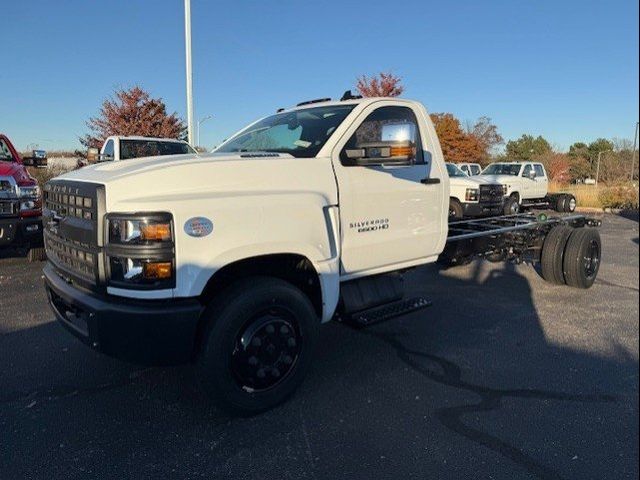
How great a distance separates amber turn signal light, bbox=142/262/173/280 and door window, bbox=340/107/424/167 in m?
1.57

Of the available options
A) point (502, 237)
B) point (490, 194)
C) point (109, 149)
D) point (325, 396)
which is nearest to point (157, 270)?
point (325, 396)

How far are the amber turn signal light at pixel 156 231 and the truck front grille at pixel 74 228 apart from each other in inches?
12.9

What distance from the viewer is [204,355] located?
2967mm

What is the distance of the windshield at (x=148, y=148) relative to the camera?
11320 mm

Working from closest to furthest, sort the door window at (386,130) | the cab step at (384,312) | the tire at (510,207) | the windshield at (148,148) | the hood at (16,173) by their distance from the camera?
the door window at (386,130)
the cab step at (384,312)
the hood at (16,173)
the windshield at (148,148)
the tire at (510,207)

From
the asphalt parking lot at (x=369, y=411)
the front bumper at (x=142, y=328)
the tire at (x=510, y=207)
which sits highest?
the tire at (x=510, y=207)

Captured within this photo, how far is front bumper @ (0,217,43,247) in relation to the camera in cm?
687

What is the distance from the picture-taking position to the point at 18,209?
7.09m

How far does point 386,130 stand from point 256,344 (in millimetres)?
1792

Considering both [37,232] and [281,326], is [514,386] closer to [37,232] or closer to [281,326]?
[281,326]

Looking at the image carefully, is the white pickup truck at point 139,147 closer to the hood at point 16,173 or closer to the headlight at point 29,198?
the hood at point 16,173

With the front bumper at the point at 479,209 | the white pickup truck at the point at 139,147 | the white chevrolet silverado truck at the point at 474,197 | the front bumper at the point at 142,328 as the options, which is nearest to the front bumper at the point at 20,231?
the white pickup truck at the point at 139,147

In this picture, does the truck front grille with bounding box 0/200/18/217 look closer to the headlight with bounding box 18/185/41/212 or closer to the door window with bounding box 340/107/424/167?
the headlight with bounding box 18/185/41/212

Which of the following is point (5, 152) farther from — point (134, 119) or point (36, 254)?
point (134, 119)
